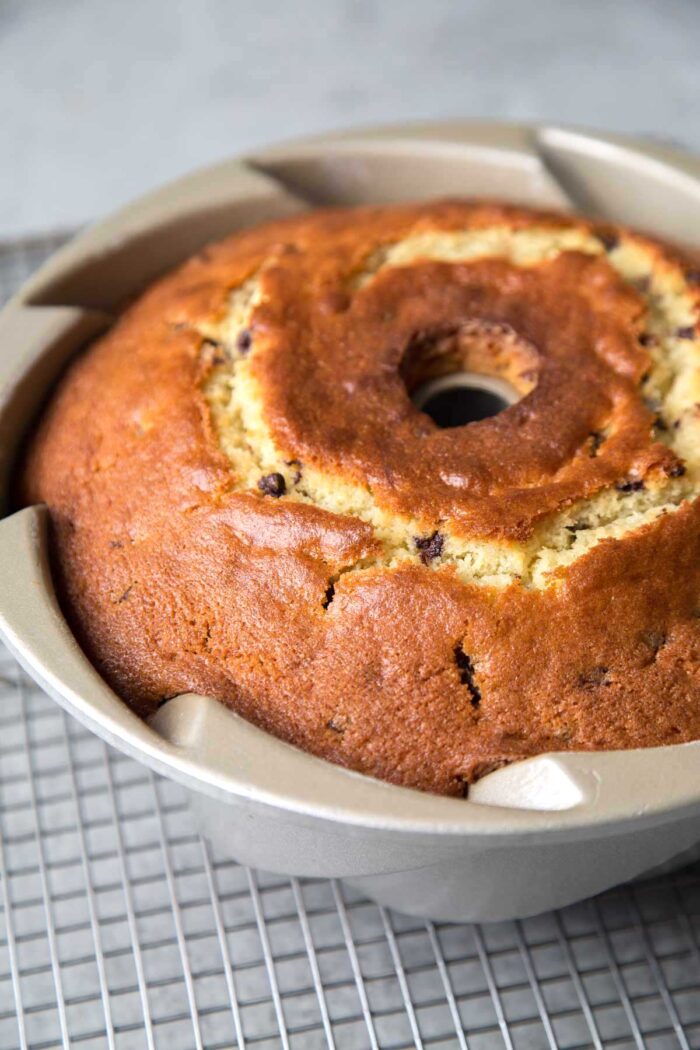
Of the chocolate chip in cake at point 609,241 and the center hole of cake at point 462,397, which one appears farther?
the chocolate chip in cake at point 609,241

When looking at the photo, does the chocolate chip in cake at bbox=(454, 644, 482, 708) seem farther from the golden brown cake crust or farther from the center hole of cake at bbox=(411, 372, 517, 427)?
the center hole of cake at bbox=(411, 372, 517, 427)

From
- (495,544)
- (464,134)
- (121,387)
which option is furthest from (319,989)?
(464,134)

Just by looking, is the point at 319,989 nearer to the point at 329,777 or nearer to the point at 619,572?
the point at 329,777

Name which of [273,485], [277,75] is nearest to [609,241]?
[273,485]

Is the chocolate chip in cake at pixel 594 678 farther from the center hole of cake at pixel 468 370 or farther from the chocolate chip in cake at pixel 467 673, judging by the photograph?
the center hole of cake at pixel 468 370

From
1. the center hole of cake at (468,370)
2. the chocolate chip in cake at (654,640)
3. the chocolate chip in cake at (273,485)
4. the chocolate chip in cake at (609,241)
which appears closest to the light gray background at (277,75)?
the chocolate chip in cake at (609,241)

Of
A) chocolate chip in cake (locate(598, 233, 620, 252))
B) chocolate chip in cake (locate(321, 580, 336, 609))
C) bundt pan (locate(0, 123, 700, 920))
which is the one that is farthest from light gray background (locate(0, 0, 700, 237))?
chocolate chip in cake (locate(321, 580, 336, 609))
